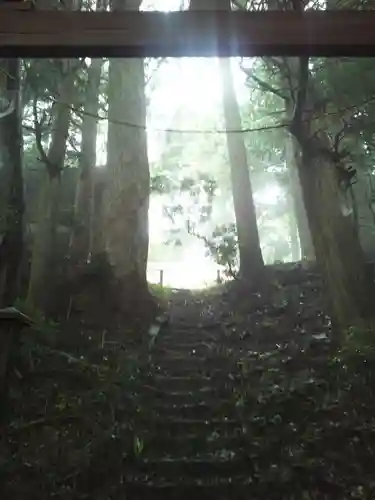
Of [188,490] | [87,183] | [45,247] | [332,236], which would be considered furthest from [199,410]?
[87,183]

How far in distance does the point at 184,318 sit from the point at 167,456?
4494 millimetres

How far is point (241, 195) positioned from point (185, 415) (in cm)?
682

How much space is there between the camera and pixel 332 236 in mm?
7516

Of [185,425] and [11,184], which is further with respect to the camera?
[185,425]

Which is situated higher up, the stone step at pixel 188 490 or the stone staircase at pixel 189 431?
the stone staircase at pixel 189 431

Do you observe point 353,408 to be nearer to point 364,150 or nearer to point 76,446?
point 76,446

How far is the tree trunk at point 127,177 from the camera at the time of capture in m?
9.84

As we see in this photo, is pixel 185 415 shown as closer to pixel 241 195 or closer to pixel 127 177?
pixel 127 177

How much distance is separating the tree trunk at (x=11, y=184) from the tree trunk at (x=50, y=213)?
2.32m

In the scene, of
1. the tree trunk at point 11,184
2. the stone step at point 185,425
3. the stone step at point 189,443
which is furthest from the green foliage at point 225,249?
the tree trunk at point 11,184

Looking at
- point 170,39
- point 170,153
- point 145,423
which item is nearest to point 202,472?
point 145,423

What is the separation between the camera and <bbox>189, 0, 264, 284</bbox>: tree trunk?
12086 millimetres

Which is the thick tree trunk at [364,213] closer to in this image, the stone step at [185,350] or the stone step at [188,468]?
the stone step at [185,350]

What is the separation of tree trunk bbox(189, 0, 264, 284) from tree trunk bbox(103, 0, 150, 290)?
265 centimetres
